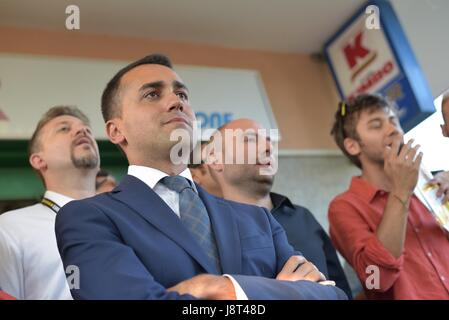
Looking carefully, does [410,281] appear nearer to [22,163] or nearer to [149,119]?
[149,119]

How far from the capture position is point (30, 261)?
0.84m

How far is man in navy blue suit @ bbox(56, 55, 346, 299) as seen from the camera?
25.3 inches

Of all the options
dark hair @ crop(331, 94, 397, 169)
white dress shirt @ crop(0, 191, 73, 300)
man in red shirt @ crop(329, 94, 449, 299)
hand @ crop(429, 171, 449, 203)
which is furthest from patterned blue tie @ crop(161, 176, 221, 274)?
dark hair @ crop(331, 94, 397, 169)

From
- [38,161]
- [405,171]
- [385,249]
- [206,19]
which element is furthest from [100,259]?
[206,19]

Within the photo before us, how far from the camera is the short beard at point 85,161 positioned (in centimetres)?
93

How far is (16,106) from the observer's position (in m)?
1.44

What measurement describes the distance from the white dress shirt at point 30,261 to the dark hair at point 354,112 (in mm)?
808

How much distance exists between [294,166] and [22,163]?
3.36 feet

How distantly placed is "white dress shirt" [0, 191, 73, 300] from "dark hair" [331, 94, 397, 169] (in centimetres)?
81

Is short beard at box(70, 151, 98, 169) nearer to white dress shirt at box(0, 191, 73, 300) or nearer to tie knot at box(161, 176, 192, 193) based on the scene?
white dress shirt at box(0, 191, 73, 300)

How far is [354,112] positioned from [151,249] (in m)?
0.87

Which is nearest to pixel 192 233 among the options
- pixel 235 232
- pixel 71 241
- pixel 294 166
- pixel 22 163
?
pixel 235 232

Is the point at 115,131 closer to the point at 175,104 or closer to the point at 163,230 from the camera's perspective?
the point at 175,104

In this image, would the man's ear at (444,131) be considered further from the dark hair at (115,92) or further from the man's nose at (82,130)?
the man's nose at (82,130)
